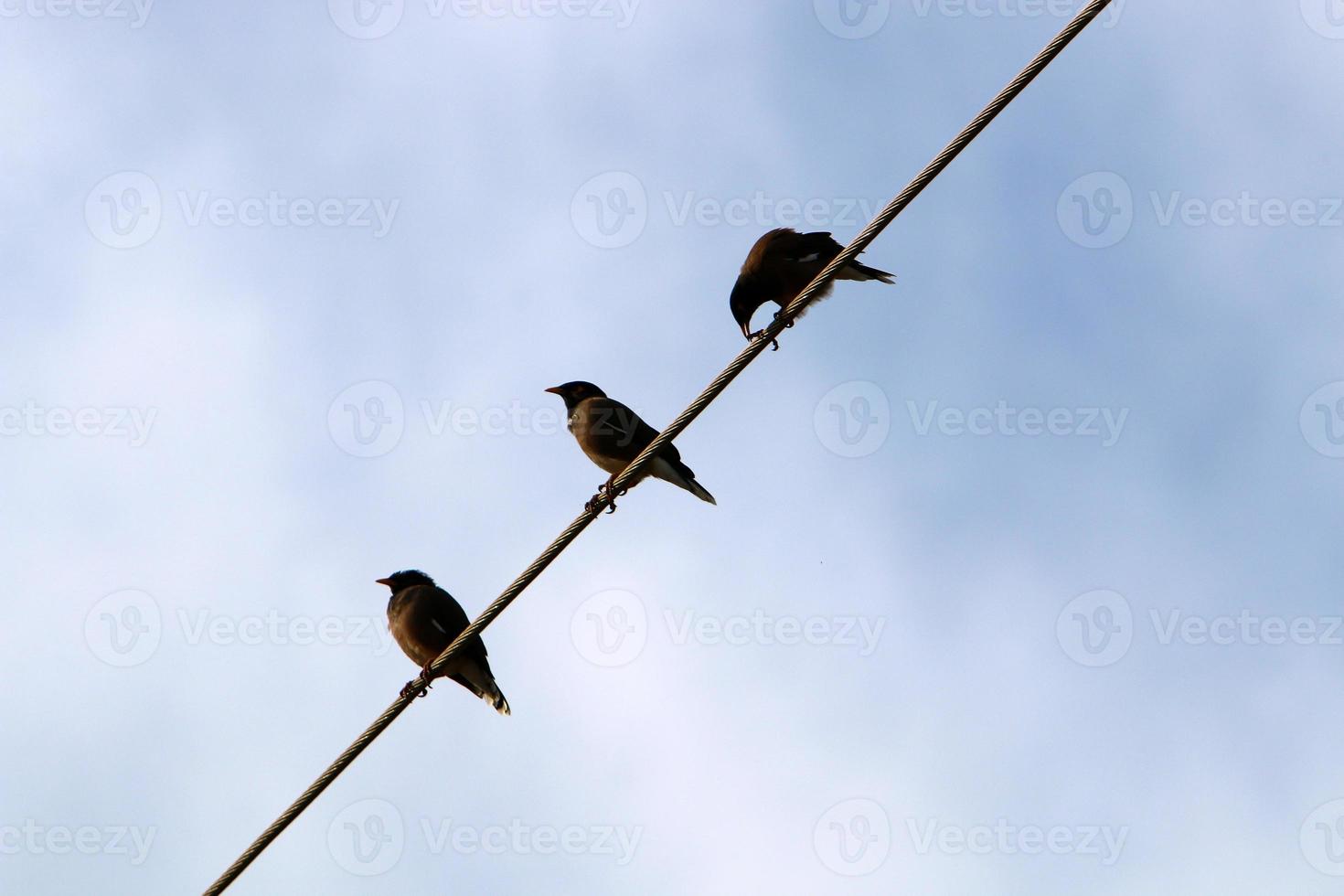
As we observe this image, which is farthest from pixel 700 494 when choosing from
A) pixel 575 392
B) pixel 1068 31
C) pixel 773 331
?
pixel 1068 31

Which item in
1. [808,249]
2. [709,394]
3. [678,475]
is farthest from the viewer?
[808,249]

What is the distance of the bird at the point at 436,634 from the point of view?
25.4ft

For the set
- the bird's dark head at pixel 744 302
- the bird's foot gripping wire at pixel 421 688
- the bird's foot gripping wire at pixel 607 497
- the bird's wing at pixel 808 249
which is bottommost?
the bird's foot gripping wire at pixel 421 688

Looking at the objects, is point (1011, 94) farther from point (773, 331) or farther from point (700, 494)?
point (700, 494)

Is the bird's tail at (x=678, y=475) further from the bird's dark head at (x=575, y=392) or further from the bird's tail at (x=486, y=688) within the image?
the bird's tail at (x=486, y=688)

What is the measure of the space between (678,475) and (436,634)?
1718mm

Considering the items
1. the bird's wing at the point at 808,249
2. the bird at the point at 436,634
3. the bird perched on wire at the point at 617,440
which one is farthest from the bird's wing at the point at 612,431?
the bird's wing at the point at 808,249

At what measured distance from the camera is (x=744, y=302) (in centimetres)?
914

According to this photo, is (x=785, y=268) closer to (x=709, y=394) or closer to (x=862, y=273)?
(x=862, y=273)

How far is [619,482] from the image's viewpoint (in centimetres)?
609

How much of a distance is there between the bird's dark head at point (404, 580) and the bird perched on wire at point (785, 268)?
2.63 meters

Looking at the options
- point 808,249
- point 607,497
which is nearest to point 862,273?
point 808,249

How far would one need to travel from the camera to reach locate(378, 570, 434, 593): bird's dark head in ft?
27.5

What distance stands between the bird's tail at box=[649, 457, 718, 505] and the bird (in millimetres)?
1431
